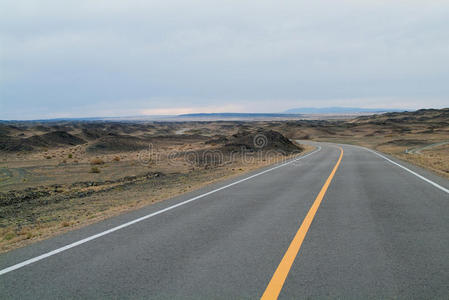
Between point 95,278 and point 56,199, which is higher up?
point 95,278

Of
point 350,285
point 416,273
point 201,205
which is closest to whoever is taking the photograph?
point 350,285

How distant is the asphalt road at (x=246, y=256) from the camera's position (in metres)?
4.14

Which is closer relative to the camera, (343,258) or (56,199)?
(343,258)

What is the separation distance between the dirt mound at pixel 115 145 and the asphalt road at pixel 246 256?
4563cm

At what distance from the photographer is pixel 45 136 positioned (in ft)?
222

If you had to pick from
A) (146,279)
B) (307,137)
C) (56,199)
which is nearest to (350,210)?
(146,279)

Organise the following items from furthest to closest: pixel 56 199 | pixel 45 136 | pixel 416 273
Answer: pixel 45 136
pixel 56 199
pixel 416 273

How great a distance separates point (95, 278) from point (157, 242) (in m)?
1.66

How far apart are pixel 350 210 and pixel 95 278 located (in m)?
6.28

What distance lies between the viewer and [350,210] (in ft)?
27.8

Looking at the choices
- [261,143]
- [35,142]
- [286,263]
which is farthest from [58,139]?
[286,263]

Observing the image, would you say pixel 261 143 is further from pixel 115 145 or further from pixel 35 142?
pixel 35 142

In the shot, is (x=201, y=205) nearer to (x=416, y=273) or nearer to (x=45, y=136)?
(x=416, y=273)

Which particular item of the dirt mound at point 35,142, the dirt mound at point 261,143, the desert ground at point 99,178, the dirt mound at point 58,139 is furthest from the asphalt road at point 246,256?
the dirt mound at point 58,139
